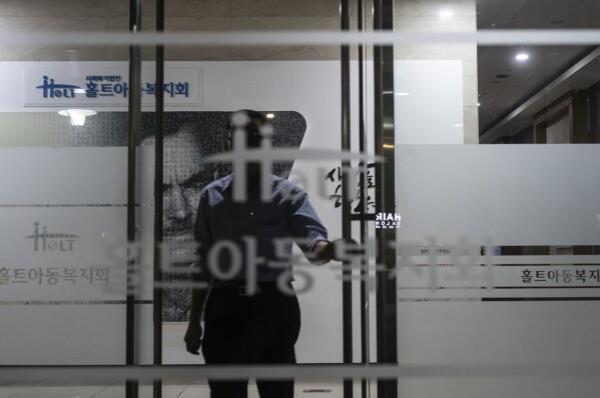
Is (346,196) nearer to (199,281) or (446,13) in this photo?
(199,281)

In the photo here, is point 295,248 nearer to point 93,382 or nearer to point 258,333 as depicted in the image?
point 258,333

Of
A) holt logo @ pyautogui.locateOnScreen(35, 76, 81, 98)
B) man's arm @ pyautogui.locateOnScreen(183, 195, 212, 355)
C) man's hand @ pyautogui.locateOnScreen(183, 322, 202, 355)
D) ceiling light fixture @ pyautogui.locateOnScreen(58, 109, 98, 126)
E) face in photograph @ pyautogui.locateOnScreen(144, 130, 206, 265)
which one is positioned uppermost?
holt logo @ pyautogui.locateOnScreen(35, 76, 81, 98)

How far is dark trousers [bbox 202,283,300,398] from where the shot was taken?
9.72 feet

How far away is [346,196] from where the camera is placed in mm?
2961

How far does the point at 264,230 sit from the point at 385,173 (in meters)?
0.55

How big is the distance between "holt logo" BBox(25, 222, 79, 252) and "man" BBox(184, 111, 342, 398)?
1.69ft

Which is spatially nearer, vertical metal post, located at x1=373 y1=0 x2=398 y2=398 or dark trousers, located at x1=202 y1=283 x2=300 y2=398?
dark trousers, located at x1=202 y1=283 x2=300 y2=398

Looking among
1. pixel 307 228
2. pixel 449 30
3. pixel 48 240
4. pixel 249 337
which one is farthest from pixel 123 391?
pixel 449 30

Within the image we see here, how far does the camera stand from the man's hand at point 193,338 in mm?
3016

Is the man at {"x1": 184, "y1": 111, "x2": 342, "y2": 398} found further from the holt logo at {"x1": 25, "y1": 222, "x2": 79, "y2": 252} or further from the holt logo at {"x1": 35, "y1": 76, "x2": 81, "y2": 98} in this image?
the holt logo at {"x1": 35, "y1": 76, "x2": 81, "y2": 98}

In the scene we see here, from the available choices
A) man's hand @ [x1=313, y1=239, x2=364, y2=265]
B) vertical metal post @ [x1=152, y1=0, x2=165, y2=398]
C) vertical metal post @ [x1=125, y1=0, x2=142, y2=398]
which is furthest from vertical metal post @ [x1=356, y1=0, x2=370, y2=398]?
vertical metal post @ [x1=125, y1=0, x2=142, y2=398]

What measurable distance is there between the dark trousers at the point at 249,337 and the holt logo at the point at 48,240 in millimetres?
603

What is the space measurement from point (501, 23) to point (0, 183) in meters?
2.07

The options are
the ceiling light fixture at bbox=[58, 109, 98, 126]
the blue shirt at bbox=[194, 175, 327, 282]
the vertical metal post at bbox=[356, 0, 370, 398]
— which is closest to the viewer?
the blue shirt at bbox=[194, 175, 327, 282]
